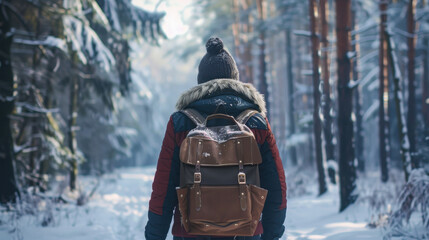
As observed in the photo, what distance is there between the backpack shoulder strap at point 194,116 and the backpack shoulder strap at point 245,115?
249 millimetres

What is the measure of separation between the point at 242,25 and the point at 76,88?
1551 cm

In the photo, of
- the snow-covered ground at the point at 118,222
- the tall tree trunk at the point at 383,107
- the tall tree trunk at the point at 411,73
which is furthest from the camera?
the tall tree trunk at the point at 383,107

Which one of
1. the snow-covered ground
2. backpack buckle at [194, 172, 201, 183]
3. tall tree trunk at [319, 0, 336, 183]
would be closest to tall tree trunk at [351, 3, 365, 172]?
tall tree trunk at [319, 0, 336, 183]

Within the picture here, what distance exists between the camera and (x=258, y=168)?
2.56 meters

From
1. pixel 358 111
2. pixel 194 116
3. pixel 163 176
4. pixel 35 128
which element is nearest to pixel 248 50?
pixel 358 111

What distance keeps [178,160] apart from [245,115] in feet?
1.87

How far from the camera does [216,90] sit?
2.58 m

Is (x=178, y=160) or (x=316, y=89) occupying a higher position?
(x=316, y=89)

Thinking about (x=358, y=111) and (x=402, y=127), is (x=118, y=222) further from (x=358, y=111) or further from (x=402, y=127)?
(x=358, y=111)

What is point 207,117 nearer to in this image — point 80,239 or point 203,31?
point 80,239

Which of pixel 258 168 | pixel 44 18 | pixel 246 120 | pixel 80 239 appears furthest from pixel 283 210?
pixel 44 18

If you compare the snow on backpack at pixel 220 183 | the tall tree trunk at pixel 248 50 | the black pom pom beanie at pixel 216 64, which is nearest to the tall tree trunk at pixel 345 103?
the black pom pom beanie at pixel 216 64

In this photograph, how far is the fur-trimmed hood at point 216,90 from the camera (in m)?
2.57

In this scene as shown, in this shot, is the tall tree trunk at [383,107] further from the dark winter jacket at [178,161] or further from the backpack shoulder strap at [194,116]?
the backpack shoulder strap at [194,116]
